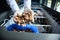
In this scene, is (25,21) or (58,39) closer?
(58,39)

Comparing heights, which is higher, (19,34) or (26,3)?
(26,3)

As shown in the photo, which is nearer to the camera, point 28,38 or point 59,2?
point 28,38

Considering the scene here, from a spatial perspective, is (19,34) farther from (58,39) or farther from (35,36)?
(58,39)

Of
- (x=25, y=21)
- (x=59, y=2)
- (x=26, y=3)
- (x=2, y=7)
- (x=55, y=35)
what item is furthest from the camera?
(x=2, y=7)

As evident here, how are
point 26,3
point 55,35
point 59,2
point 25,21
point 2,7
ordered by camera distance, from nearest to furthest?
point 55,35
point 25,21
point 26,3
point 59,2
point 2,7

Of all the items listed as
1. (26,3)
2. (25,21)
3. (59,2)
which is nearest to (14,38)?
(25,21)

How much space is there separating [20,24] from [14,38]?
0.50 ft

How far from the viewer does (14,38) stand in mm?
832

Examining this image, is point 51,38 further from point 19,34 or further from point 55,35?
point 19,34

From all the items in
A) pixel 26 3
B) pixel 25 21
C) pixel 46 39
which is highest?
pixel 26 3

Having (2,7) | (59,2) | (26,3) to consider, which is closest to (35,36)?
(26,3)

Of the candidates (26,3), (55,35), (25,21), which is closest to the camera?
(55,35)

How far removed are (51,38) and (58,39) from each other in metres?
0.05

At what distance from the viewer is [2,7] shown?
106 inches
